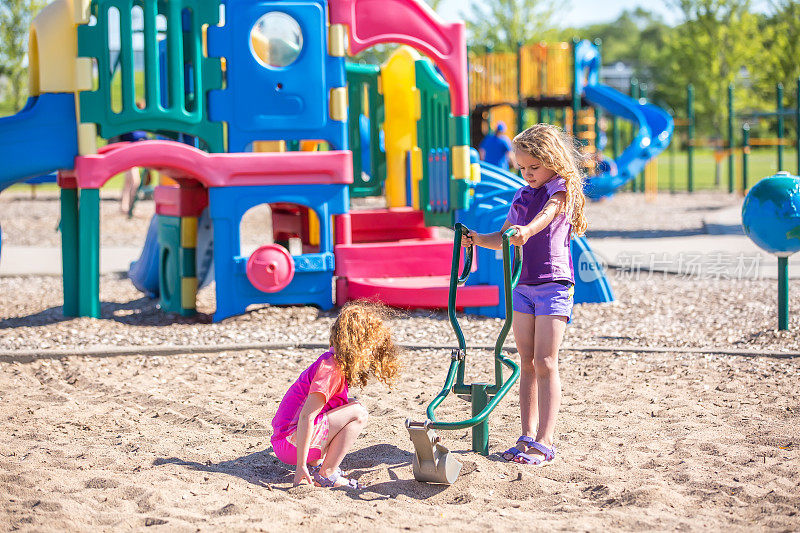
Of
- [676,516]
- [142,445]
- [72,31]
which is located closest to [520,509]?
[676,516]

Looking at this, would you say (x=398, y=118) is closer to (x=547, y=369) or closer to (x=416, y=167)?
(x=416, y=167)

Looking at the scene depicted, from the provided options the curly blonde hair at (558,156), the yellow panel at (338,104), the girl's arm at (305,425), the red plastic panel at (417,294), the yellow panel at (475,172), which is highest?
the yellow panel at (338,104)

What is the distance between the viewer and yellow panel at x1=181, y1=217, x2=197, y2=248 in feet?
26.0

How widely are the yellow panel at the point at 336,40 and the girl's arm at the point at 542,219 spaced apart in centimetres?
416

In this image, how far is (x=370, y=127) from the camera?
9.67 m

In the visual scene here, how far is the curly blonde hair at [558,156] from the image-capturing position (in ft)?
13.1

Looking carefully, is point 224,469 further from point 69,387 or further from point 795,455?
point 795,455

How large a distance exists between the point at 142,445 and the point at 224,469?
0.56 meters

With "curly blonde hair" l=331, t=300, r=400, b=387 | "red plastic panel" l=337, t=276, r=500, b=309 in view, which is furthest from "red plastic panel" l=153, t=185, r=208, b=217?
"curly blonde hair" l=331, t=300, r=400, b=387

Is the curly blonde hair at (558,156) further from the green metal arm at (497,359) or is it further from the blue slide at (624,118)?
the blue slide at (624,118)

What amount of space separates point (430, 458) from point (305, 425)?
532mm

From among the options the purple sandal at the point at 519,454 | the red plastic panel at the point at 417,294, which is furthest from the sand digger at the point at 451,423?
the red plastic panel at the point at 417,294

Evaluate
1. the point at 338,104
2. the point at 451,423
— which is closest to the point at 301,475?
the point at 451,423

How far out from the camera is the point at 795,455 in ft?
13.4
